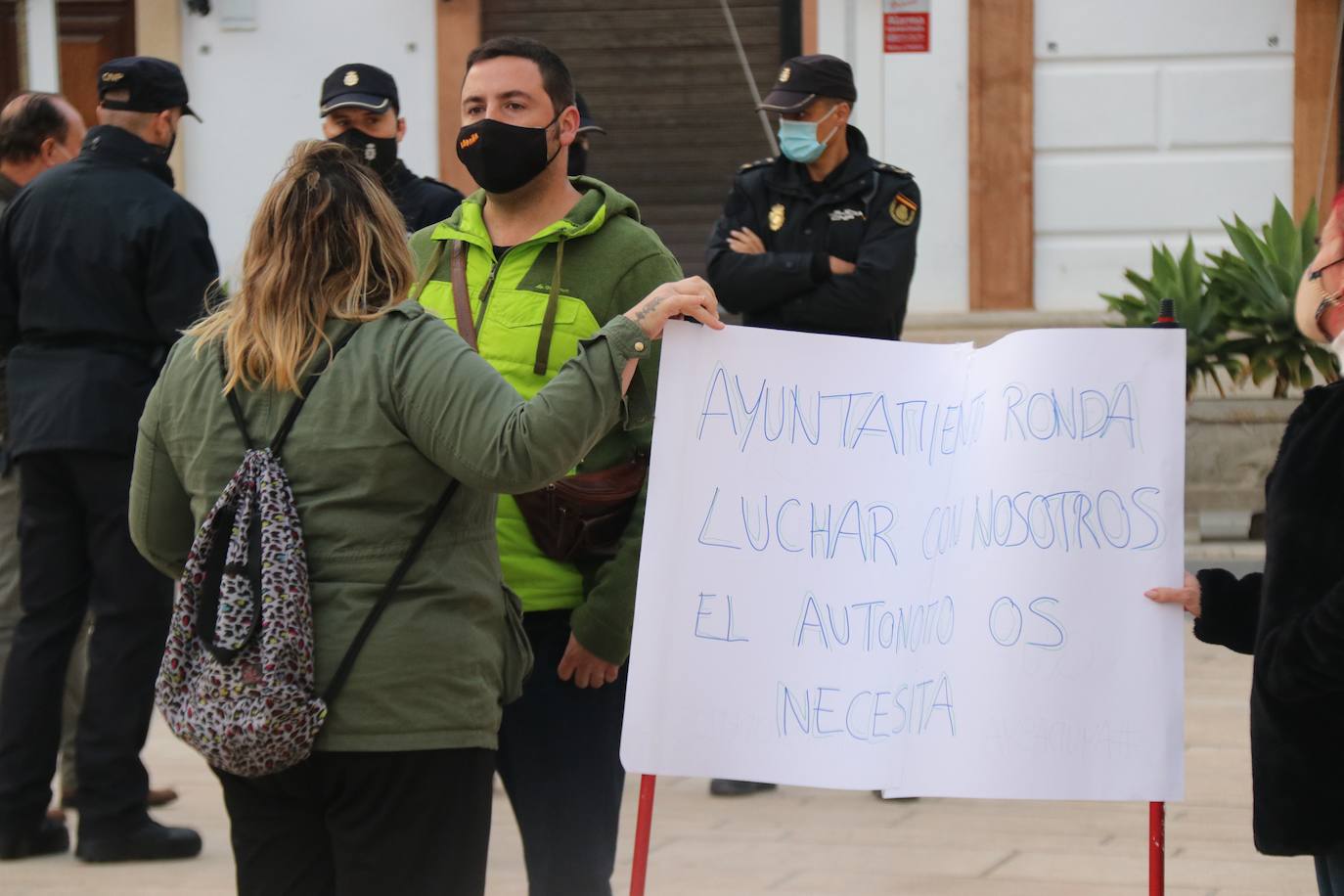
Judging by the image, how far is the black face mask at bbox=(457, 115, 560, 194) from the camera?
11.1 ft

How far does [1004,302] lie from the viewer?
455 inches

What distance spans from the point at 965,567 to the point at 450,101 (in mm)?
9533

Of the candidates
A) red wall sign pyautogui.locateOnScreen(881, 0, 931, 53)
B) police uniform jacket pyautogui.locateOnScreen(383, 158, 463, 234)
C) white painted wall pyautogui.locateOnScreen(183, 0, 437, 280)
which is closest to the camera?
police uniform jacket pyautogui.locateOnScreen(383, 158, 463, 234)

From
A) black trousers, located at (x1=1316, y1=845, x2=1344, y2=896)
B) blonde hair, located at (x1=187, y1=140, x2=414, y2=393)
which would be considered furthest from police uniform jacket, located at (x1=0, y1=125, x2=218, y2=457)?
black trousers, located at (x1=1316, y1=845, x2=1344, y2=896)

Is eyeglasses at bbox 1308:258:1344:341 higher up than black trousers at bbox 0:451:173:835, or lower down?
higher up

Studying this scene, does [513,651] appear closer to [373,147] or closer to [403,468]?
[403,468]

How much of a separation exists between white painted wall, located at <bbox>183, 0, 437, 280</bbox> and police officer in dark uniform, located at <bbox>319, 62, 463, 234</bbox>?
6.67m

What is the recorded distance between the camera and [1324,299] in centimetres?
297

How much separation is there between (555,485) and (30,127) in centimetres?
317

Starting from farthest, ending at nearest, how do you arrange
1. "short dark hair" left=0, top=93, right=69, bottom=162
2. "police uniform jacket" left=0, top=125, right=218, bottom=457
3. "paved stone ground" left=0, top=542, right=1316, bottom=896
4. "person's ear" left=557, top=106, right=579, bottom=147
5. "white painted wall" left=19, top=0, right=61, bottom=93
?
"white painted wall" left=19, top=0, right=61, bottom=93, "short dark hair" left=0, top=93, right=69, bottom=162, "police uniform jacket" left=0, top=125, right=218, bottom=457, "paved stone ground" left=0, top=542, right=1316, bottom=896, "person's ear" left=557, top=106, right=579, bottom=147

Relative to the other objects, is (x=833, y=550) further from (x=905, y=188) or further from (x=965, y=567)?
(x=905, y=188)

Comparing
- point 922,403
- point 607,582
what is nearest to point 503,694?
point 607,582

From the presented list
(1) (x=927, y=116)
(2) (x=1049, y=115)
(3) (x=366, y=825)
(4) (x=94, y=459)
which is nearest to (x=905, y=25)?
(1) (x=927, y=116)

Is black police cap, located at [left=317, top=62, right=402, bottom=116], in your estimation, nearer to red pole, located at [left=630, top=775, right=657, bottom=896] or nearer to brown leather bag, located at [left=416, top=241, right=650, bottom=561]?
brown leather bag, located at [left=416, top=241, right=650, bottom=561]
